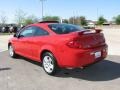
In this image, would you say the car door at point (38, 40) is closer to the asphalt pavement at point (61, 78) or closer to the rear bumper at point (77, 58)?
the asphalt pavement at point (61, 78)

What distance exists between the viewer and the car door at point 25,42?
845cm

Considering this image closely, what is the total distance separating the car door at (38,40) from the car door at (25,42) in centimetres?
27

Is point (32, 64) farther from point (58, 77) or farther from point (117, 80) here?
point (117, 80)

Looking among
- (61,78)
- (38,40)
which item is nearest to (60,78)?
(61,78)

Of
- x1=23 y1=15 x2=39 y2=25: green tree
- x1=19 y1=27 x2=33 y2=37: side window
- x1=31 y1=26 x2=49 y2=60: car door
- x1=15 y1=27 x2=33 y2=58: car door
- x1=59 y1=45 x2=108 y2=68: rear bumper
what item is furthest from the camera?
x1=23 y1=15 x2=39 y2=25: green tree

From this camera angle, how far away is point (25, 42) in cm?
868

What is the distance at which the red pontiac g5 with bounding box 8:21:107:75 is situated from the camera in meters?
6.59

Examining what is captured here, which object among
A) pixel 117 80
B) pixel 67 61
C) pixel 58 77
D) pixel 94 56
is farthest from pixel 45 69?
pixel 117 80

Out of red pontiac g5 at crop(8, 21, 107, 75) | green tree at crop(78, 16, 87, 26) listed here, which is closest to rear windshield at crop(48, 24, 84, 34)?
red pontiac g5 at crop(8, 21, 107, 75)

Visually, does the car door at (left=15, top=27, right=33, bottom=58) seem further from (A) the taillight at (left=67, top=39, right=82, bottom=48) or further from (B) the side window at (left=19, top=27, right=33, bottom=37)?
(A) the taillight at (left=67, top=39, right=82, bottom=48)

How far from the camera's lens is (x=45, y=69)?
754 cm

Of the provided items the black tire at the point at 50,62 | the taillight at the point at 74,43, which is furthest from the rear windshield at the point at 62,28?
the taillight at the point at 74,43

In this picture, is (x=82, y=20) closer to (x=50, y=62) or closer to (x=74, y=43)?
(x=50, y=62)

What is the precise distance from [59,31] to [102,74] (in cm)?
173
